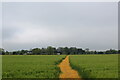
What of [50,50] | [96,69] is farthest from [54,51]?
[96,69]

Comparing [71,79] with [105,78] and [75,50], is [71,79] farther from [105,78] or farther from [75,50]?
[75,50]

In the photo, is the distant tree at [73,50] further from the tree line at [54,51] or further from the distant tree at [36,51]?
the distant tree at [36,51]

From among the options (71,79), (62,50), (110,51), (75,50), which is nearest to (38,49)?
(62,50)

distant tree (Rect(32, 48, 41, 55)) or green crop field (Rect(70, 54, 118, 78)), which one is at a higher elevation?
green crop field (Rect(70, 54, 118, 78))

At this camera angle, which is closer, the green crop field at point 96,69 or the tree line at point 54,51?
the green crop field at point 96,69

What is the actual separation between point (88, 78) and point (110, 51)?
143 m

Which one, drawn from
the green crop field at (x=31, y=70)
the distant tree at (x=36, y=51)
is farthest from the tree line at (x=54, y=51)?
the green crop field at (x=31, y=70)

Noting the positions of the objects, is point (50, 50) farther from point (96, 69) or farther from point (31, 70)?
point (96, 69)

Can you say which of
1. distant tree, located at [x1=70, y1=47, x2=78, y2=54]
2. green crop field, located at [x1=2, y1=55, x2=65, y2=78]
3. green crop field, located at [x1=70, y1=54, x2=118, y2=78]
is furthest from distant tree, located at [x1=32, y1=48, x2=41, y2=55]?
green crop field, located at [x1=70, y1=54, x2=118, y2=78]

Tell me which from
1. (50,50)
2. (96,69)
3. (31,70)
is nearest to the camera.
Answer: (31,70)

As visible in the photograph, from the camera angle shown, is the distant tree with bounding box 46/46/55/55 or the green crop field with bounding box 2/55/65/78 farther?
the distant tree with bounding box 46/46/55/55

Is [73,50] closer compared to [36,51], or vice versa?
[36,51]

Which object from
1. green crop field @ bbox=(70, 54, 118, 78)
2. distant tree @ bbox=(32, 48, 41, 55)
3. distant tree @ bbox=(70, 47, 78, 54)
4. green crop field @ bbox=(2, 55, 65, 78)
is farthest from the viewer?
distant tree @ bbox=(70, 47, 78, 54)

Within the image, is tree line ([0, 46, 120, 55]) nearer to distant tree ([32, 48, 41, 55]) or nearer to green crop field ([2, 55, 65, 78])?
distant tree ([32, 48, 41, 55])
